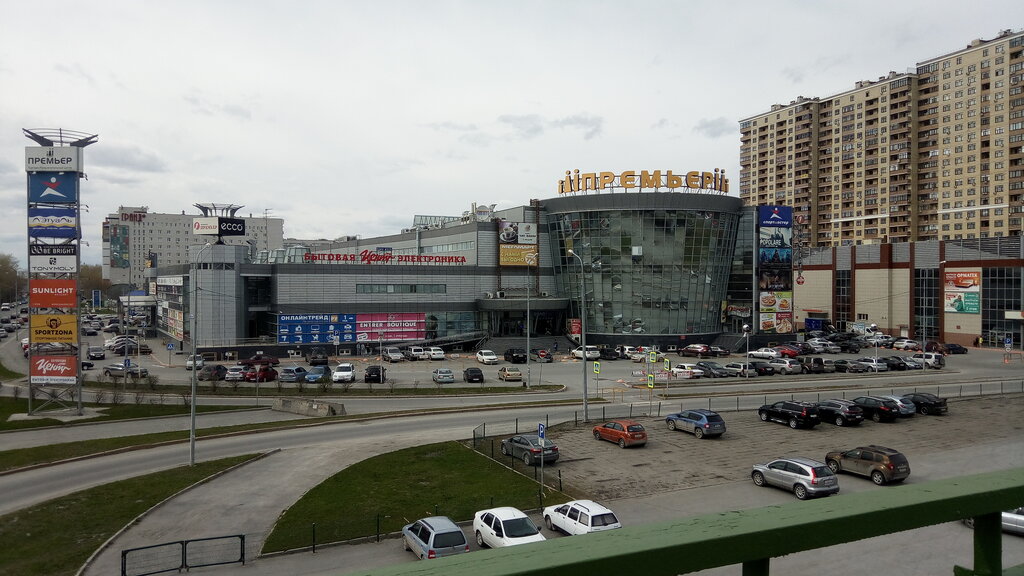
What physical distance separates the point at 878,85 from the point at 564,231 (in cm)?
8565

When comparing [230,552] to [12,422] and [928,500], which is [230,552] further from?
[12,422]

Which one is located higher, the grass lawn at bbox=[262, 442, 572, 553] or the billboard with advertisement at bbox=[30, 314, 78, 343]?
the billboard with advertisement at bbox=[30, 314, 78, 343]

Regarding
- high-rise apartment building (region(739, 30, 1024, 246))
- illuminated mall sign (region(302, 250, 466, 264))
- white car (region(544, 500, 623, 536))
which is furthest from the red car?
high-rise apartment building (region(739, 30, 1024, 246))

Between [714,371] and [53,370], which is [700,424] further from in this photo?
[53,370]

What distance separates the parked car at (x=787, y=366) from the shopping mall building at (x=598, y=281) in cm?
1898

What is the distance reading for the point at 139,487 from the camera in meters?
25.0

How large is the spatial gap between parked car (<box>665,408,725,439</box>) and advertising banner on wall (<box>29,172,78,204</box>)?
1646 inches

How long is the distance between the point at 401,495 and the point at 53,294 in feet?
108

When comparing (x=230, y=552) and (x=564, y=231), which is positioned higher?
(x=564, y=231)

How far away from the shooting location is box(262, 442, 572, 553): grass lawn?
20.4 metres

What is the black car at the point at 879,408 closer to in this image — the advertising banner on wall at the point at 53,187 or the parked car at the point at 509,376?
the parked car at the point at 509,376

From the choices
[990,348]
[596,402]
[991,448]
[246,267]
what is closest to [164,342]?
[246,267]

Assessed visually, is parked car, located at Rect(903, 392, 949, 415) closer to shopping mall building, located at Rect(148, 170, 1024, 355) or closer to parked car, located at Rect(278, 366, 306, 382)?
shopping mall building, located at Rect(148, 170, 1024, 355)

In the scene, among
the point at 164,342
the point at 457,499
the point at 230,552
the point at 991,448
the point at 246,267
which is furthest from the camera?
the point at 164,342
